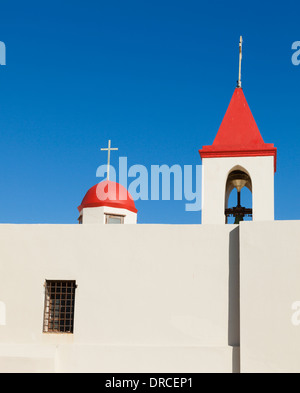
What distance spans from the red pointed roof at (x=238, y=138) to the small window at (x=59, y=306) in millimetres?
3965

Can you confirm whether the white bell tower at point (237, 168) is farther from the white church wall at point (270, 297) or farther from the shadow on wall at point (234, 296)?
the white church wall at point (270, 297)

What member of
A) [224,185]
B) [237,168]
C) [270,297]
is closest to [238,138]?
[237,168]

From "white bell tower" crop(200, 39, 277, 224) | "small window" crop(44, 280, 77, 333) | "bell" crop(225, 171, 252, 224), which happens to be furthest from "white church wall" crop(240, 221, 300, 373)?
"small window" crop(44, 280, 77, 333)

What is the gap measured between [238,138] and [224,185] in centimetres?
118

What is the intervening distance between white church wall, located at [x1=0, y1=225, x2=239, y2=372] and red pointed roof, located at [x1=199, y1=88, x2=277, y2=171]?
217 centimetres

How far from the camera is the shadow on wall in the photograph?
9094 mm

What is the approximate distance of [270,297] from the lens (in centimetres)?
881

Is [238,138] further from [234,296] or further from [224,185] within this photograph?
[234,296]

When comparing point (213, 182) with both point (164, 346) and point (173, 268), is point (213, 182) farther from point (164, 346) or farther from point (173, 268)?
point (164, 346)

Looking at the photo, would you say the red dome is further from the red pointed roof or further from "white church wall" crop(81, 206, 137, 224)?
the red pointed roof

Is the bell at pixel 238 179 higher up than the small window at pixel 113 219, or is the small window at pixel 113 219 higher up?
the bell at pixel 238 179

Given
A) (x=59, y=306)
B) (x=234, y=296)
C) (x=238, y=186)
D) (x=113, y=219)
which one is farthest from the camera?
(x=113, y=219)

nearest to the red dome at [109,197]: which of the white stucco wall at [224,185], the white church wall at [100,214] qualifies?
the white church wall at [100,214]

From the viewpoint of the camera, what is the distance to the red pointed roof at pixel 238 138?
11.0 m
